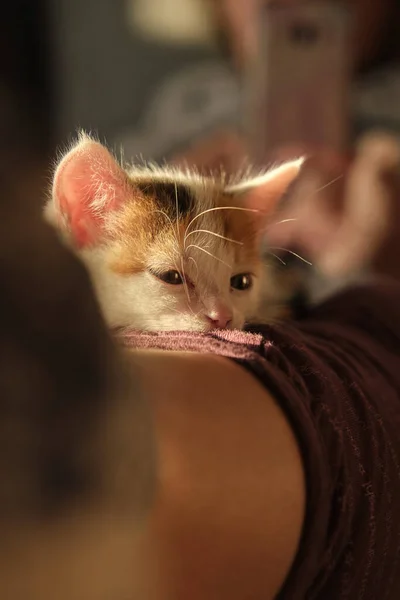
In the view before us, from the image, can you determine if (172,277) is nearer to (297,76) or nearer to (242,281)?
(242,281)

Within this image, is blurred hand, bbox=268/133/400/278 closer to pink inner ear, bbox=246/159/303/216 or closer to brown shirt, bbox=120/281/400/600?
pink inner ear, bbox=246/159/303/216

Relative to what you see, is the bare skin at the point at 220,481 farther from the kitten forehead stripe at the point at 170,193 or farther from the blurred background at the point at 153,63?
the blurred background at the point at 153,63

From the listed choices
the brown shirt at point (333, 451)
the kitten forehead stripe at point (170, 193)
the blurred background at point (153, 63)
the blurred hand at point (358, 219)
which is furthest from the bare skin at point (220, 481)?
the blurred background at point (153, 63)

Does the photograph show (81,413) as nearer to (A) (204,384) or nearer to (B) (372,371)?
(A) (204,384)

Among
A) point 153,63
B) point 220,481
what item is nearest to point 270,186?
point 220,481

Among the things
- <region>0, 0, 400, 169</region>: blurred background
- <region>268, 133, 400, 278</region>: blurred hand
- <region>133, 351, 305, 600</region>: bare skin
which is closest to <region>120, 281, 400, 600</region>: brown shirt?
<region>133, 351, 305, 600</region>: bare skin

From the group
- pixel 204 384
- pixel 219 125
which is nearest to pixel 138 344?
pixel 204 384
